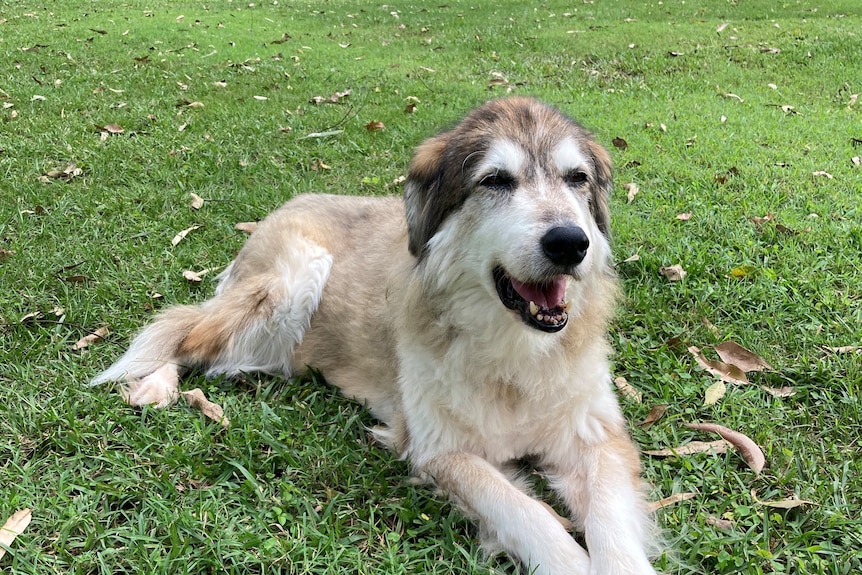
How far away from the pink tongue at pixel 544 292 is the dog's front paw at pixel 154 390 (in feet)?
6.95

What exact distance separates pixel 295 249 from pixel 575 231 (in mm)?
2206

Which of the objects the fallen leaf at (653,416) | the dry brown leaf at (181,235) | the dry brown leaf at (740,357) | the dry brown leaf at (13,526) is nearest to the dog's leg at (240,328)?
the dry brown leaf at (13,526)

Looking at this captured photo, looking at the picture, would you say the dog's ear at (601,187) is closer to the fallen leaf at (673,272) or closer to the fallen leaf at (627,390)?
the fallen leaf at (627,390)

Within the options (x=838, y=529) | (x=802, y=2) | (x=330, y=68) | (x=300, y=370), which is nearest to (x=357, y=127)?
(x=330, y=68)

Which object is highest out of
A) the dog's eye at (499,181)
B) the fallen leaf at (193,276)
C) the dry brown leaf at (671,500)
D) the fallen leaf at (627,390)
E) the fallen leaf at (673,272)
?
the dog's eye at (499,181)

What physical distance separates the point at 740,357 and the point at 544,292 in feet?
5.75

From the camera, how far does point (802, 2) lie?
16.3 m

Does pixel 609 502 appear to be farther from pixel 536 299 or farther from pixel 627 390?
pixel 627 390

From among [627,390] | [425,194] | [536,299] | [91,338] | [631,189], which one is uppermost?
[425,194]

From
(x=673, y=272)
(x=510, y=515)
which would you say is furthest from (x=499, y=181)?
(x=673, y=272)

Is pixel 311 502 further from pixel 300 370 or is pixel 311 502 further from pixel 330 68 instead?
pixel 330 68

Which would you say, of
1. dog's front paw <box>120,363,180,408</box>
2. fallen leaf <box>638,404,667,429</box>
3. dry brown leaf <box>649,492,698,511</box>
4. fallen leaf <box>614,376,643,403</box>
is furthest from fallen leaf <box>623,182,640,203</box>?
dog's front paw <box>120,363,180,408</box>

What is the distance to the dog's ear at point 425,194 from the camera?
120 inches

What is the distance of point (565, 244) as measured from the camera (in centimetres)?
249
